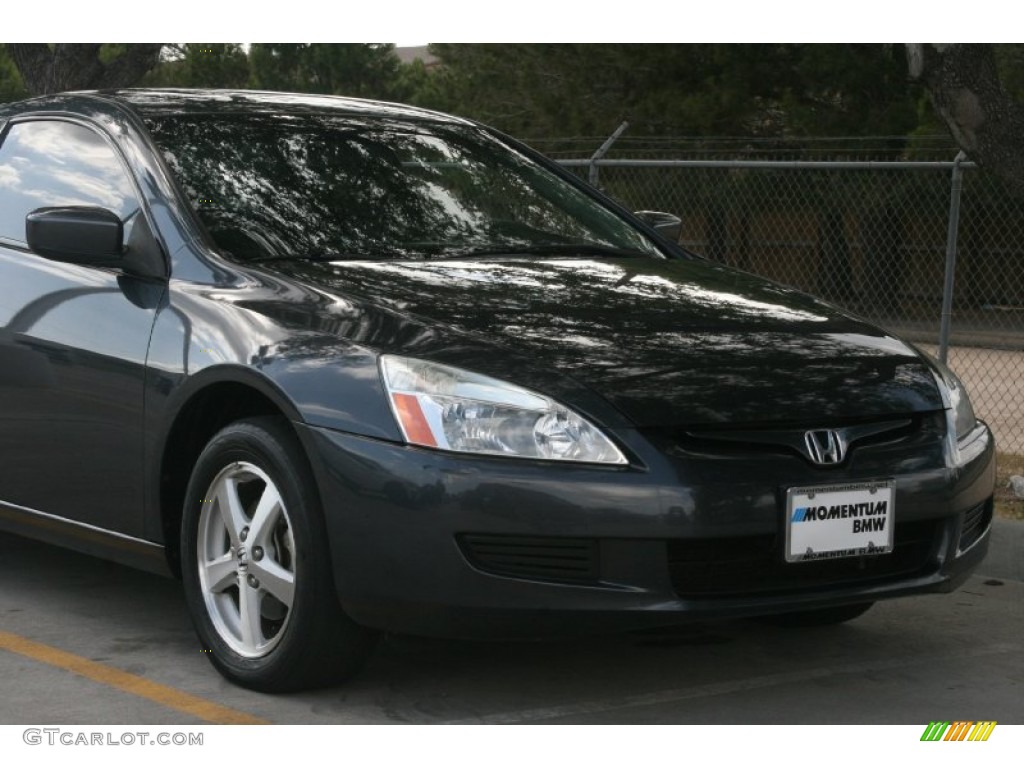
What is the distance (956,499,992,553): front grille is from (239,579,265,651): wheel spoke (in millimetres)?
1858

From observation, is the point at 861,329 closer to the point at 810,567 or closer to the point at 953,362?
the point at 810,567

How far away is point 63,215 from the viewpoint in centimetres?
505

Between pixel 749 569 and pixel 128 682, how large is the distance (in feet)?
5.57

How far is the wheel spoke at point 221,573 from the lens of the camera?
4.69 m

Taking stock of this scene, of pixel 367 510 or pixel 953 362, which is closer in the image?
pixel 367 510

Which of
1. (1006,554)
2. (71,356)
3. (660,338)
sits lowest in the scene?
(1006,554)

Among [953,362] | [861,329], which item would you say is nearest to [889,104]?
[953,362]

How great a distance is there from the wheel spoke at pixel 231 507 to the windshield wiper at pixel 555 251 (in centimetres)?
98

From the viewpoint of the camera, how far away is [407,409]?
423cm

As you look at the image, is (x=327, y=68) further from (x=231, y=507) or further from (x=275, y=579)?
(x=275, y=579)

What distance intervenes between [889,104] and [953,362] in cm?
530

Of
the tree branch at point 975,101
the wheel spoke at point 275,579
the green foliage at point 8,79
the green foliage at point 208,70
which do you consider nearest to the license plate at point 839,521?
the wheel spoke at point 275,579

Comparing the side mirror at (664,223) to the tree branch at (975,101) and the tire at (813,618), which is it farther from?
the tree branch at (975,101)
